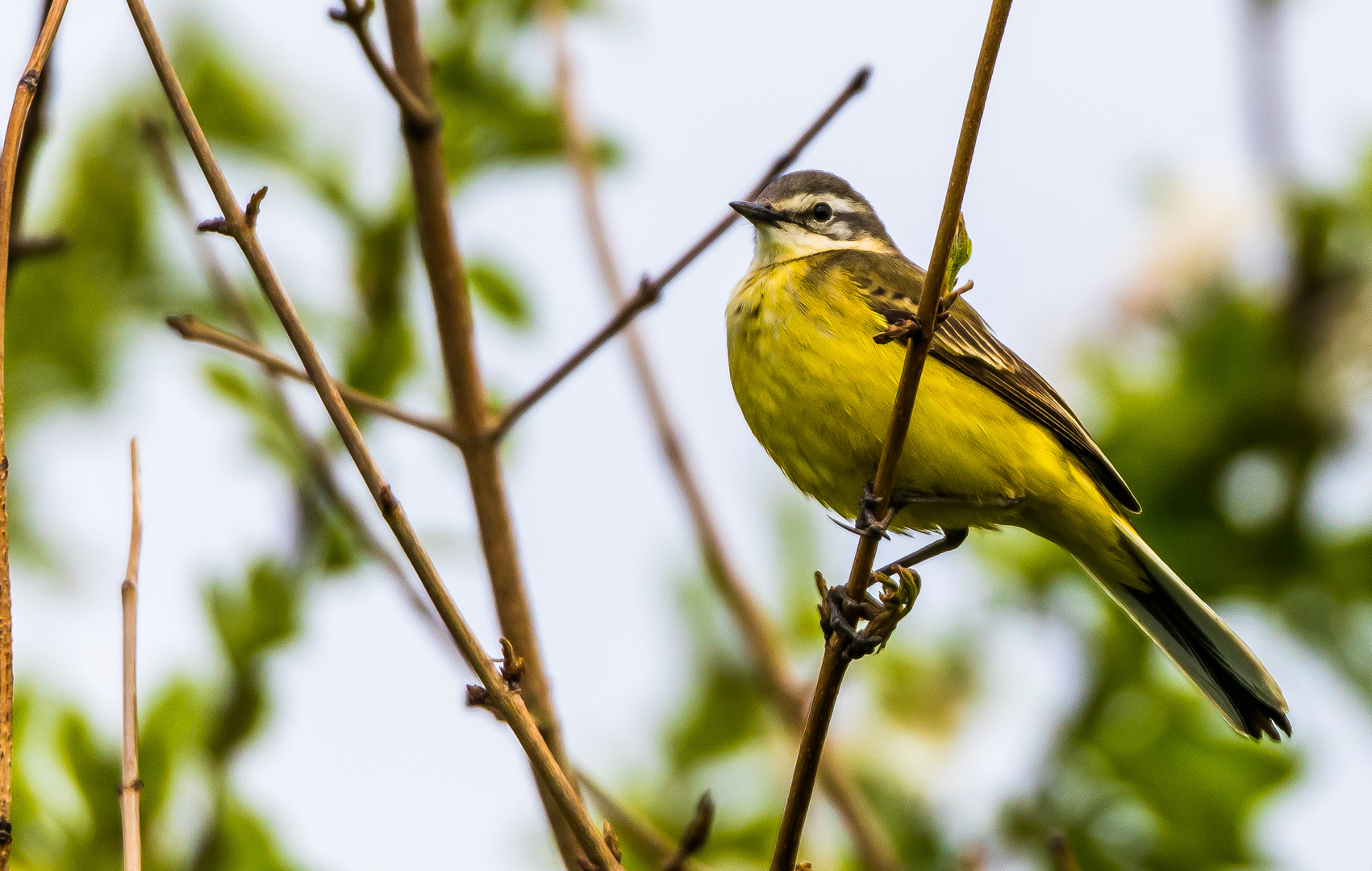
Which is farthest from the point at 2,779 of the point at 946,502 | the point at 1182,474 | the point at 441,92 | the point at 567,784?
the point at 1182,474

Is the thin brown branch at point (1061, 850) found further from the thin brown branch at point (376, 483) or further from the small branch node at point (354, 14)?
the small branch node at point (354, 14)

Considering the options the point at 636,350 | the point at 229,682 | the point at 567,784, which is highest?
the point at 636,350

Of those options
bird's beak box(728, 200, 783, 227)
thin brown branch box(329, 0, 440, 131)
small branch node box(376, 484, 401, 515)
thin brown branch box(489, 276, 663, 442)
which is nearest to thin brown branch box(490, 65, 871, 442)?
thin brown branch box(489, 276, 663, 442)

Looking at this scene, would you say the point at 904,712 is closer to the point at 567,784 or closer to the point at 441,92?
the point at 441,92

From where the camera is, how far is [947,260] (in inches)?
111

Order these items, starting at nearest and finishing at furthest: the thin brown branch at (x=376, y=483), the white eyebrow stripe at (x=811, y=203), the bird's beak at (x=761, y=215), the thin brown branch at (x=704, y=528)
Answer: the thin brown branch at (x=376, y=483), the thin brown branch at (x=704, y=528), the bird's beak at (x=761, y=215), the white eyebrow stripe at (x=811, y=203)

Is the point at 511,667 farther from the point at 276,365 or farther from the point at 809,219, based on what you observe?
the point at 809,219

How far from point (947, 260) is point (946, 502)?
2.40 metres

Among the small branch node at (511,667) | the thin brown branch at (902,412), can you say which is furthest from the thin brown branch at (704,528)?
the small branch node at (511,667)

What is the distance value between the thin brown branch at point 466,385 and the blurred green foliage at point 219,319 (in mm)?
395

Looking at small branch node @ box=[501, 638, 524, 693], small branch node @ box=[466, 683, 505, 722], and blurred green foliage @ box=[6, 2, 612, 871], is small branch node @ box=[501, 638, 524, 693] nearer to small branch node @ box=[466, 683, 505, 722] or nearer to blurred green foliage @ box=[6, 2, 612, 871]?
small branch node @ box=[466, 683, 505, 722]

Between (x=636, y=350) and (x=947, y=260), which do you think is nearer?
(x=947, y=260)

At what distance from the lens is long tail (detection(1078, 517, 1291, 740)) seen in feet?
15.8

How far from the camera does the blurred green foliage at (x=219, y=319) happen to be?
3898 mm
